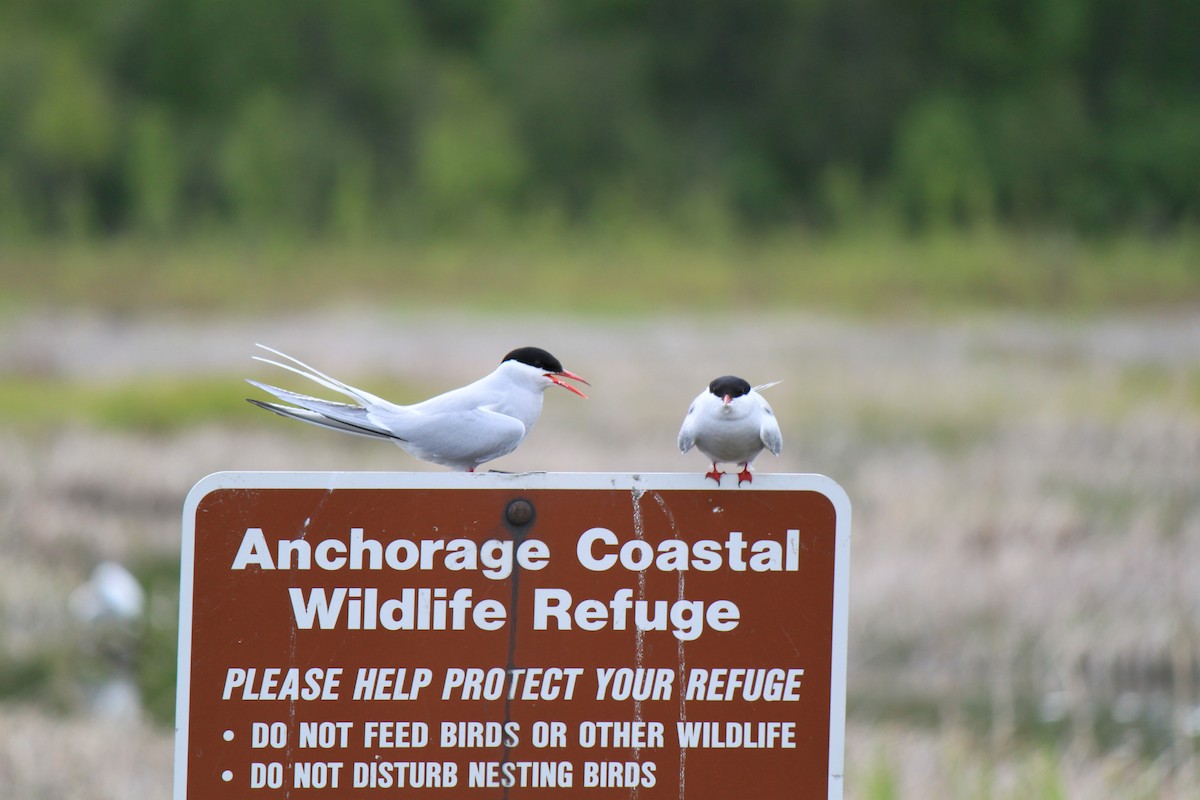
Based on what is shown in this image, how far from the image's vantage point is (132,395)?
1328 centimetres

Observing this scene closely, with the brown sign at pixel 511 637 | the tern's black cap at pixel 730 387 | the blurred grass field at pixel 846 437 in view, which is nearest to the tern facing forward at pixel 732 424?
the tern's black cap at pixel 730 387

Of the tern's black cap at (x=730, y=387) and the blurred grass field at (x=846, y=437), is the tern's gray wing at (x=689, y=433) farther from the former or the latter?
the blurred grass field at (x=846, y=437)

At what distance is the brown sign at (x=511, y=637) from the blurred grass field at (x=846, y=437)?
1.88 m

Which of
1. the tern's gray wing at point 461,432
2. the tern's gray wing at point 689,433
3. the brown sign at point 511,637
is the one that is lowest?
the brown sign at point 511,637

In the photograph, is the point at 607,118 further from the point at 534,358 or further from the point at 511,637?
the point at 511,637

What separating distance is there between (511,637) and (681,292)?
66.0 feet

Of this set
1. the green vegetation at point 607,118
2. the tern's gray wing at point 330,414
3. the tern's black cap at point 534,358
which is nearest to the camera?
the tern's gray wing at point 330,414

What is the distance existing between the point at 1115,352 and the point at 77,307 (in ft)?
47.4

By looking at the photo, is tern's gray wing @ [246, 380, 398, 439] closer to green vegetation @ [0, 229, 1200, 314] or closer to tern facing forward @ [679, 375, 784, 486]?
tern facing forward @ [679, 375, 784, 486]

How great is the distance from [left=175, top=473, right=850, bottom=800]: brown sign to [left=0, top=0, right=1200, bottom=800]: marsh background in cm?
211

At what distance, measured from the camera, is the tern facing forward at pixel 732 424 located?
8.14ft

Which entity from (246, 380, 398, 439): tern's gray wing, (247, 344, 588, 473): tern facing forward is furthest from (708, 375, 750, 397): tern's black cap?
(246, 380, 398, 439): tern's gray wing

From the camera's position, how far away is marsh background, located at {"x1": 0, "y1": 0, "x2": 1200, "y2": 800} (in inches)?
312

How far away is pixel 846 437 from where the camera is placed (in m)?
11.7
